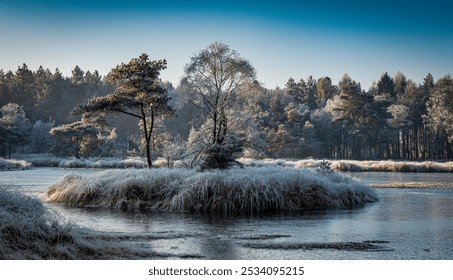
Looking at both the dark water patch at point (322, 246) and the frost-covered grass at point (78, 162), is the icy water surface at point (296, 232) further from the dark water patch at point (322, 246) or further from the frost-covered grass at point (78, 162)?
the frost-covered grass at point (78, 162)

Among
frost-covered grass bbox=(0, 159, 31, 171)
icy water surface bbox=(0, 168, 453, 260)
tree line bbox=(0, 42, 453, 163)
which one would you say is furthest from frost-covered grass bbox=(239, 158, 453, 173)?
icy water surface bbox=(0, 168, 453, 260)

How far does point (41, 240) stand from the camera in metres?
6.58

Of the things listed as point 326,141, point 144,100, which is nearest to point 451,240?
point 144,100

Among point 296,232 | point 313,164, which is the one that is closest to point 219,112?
point 296,232

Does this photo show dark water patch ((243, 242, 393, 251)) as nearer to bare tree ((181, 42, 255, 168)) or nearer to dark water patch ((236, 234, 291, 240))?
dark water patch ((236, 234, 291, 240))

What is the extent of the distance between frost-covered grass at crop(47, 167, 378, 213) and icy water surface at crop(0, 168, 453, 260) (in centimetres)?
76

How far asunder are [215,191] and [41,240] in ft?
19.4

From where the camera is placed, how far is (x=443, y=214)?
10.9 m

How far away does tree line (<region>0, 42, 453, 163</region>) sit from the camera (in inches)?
611

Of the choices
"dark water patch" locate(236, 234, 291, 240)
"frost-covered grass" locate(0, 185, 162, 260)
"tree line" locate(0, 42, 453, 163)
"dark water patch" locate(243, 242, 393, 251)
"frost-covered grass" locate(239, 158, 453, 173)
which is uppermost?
"tree line" locate(0, 42, 453, 163)

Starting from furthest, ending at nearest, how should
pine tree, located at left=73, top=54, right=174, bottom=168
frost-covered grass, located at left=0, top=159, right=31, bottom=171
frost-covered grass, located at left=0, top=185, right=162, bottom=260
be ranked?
frost-covered grass, located at left=0, top=159, right=31, bottom=171, pine tree, located at left=73, top=54, right=174, bottom=168, frost-covered grass, located at left=0, top=185, right=162, bottom=260
